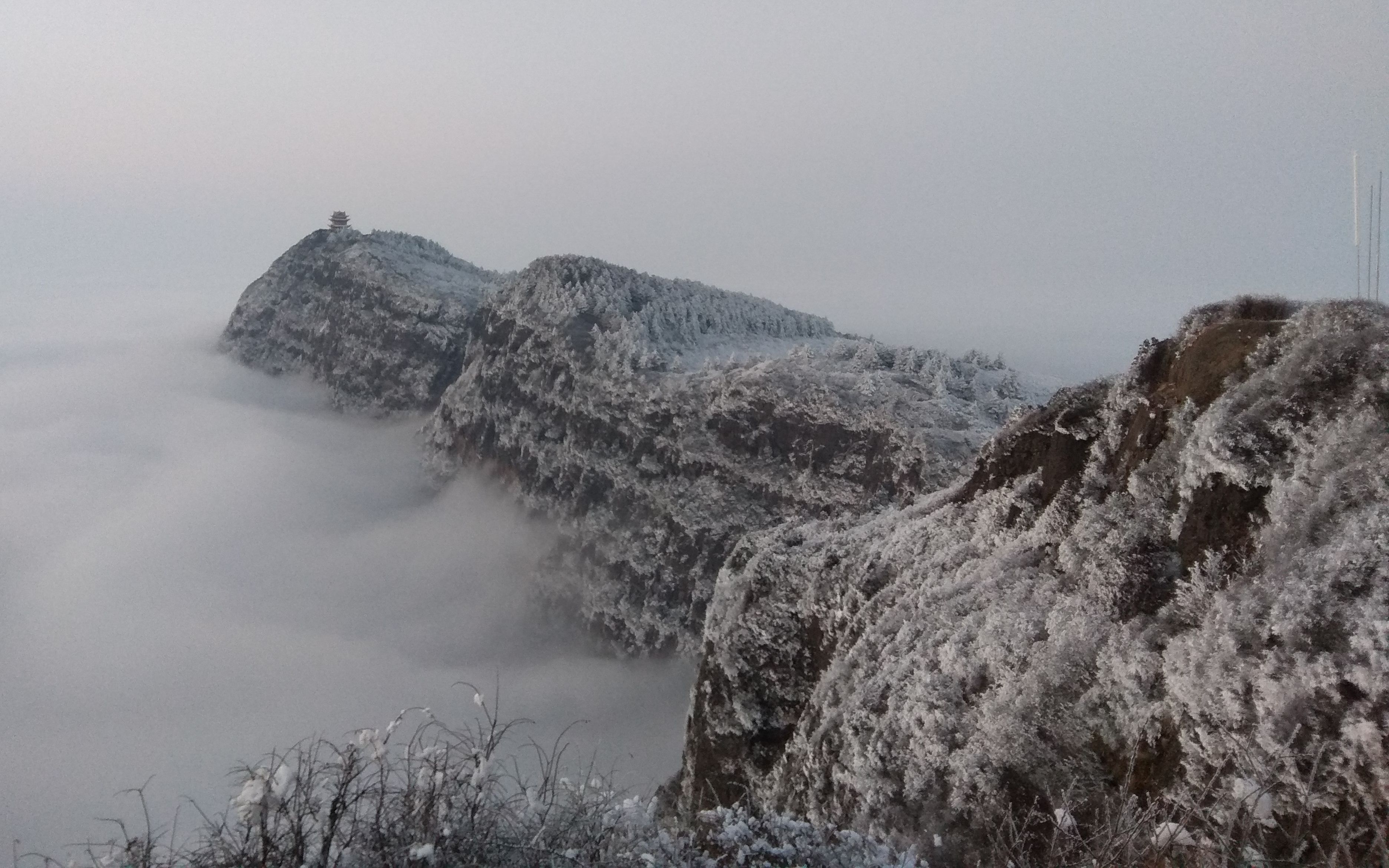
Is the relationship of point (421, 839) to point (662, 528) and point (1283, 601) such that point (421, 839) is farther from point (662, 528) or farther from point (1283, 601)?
point (662, 528)

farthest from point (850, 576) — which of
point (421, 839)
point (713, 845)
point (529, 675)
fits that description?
point (529, 675)

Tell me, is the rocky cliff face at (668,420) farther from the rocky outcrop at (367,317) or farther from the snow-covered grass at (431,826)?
the snow-covered grass at (431,826)

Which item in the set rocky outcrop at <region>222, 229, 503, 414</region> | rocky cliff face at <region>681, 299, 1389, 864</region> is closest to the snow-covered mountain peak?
Result: rocky outcrop at <region>222, 229, 503, 414</region>

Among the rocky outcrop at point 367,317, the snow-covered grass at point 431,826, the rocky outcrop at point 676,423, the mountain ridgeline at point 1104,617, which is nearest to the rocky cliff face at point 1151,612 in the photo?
the mountain ridgeline at point 1104,617

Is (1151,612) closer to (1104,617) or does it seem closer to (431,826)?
(1104,617)

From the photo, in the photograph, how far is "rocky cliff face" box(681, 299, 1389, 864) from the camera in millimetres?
7027

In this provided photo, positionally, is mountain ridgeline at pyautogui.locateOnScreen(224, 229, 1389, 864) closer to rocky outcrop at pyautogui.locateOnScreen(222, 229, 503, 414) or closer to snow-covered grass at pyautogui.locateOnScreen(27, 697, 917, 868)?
snow-covered grass at pyautogui.locateOnScreen(27, 697, 917, 868)

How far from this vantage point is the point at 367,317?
85625mm

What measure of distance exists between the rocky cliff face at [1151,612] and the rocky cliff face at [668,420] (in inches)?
664

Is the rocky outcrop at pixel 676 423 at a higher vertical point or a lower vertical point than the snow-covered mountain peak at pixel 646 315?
lower

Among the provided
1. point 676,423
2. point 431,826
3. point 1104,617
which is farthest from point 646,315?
point 431,826

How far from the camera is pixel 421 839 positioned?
5957 mm

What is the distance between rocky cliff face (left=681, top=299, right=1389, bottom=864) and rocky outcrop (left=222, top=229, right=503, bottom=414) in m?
71.1

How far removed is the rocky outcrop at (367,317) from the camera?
79875 mm
